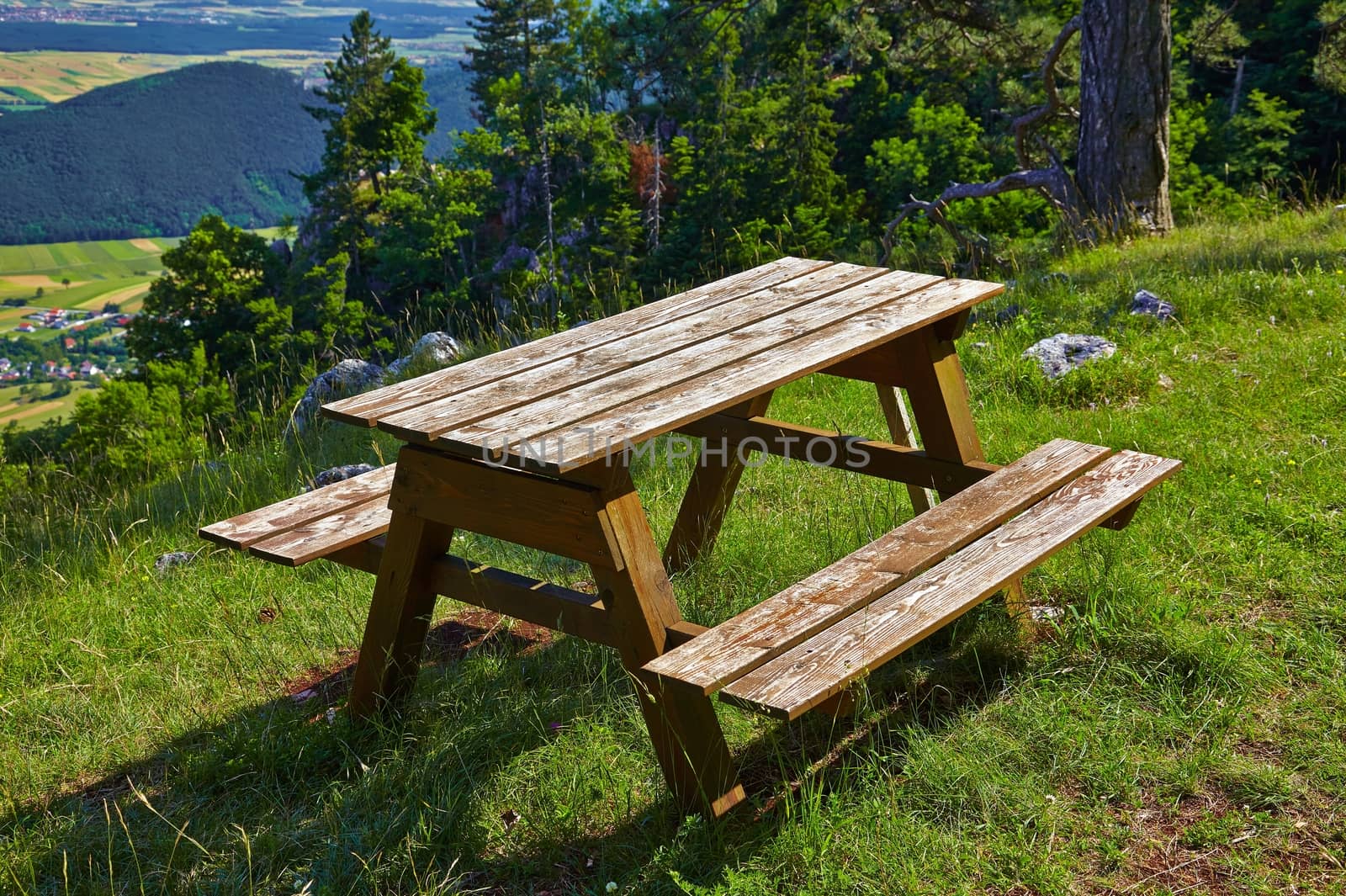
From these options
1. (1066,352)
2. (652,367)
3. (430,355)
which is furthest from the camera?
(430,355)

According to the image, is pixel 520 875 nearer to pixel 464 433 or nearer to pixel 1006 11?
pixel 464 433

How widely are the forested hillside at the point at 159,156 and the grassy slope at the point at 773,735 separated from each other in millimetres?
120149

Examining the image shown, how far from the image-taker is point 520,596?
2324 millimetres

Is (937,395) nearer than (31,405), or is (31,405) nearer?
(937,395)

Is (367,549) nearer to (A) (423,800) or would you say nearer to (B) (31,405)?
(A) (423,800)

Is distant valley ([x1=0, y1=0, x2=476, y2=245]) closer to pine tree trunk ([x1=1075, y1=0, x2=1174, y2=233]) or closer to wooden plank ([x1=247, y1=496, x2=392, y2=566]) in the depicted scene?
pine tree trunk ([x1=1075, y1=0, x2=1174, y2=233])

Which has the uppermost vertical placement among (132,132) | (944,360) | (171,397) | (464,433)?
(132,132)

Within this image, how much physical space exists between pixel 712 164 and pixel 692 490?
112ft

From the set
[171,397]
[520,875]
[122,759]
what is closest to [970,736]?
[520,875]

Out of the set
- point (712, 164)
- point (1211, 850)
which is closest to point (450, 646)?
point (1211, 850)

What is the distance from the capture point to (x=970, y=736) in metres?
2.31

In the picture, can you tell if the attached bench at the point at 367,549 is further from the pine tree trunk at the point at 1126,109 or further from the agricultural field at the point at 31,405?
the agricultural field at the point at 31,405

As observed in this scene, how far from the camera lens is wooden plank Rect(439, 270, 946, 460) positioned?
6.39ft

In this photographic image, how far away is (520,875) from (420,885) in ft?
0.65
